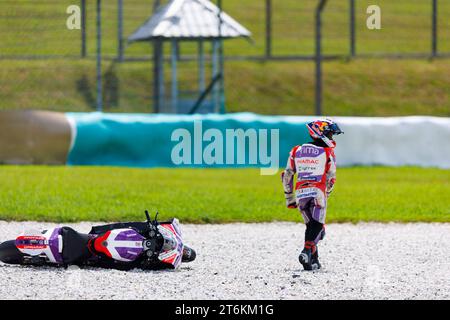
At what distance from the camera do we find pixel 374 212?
38.7 ft

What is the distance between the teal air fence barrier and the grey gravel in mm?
4667

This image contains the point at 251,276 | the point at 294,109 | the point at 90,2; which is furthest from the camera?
the point at 294,109

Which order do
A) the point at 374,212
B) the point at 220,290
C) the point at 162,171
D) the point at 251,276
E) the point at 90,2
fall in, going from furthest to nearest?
the point at 90,2, the point at 162,171, the point at 374,212, the point at 251,276, the point at 220,290

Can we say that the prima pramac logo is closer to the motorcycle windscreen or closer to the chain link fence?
the chain link fence

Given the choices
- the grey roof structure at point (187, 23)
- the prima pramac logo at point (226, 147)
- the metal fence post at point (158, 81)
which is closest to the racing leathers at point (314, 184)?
the prima pramac logo at point (226, 147)

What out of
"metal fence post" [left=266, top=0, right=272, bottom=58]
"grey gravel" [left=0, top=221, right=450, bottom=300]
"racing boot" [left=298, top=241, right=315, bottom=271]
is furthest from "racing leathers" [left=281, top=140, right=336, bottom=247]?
"metal fence post" [left=266, top=0, right=272, bottom=58]

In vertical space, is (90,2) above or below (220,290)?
above

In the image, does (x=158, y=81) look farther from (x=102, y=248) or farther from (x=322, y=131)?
(x=102, y=248)

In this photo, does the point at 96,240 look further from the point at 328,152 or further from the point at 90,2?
the point at 90,2

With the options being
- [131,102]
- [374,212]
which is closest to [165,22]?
[131,102]

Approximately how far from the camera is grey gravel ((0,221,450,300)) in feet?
22.5

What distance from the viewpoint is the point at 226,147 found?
15117 mm

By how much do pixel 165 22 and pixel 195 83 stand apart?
2818 millimetres
